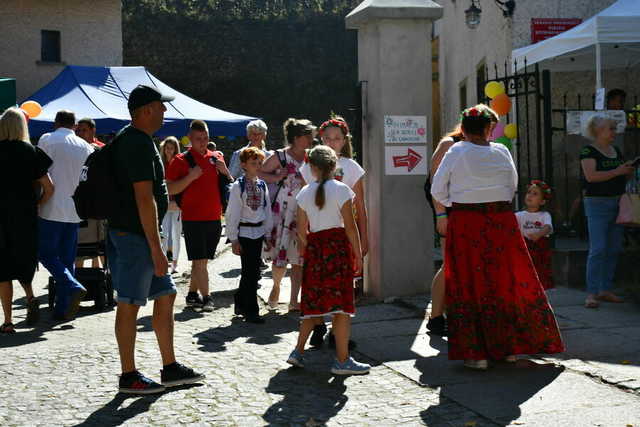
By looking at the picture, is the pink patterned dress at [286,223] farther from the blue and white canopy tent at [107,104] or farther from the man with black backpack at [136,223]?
the blue and white canopy tent at [107,104]

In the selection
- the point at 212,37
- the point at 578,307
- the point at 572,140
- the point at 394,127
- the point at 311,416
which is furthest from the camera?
the point at 212,37

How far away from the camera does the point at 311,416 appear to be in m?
Answer: 5.00

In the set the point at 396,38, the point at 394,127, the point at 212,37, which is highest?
the point at 212,37

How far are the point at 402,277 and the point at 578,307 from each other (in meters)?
1.65

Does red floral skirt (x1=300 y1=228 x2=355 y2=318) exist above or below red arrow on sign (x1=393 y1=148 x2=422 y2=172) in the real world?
below

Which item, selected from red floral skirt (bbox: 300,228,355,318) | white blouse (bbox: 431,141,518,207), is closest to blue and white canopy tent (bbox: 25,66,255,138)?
red floral skirt (bbox: 300,228,355,318)

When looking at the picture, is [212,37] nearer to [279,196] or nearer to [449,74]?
[449,74]

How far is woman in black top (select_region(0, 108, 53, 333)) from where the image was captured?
7.93 meters

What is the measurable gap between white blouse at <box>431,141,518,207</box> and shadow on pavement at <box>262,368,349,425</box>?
142 centimetres

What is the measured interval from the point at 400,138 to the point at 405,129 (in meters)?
0.10

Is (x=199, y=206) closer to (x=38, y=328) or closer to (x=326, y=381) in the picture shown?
(x=38, y=328)

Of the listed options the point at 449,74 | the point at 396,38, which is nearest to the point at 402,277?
the point at 396,38

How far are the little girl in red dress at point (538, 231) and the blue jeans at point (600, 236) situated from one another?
741 millimetres

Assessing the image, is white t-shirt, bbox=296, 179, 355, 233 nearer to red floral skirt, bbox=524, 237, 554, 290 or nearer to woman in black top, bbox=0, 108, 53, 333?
red floral skirt, bbox=524, 237, 554, 290
